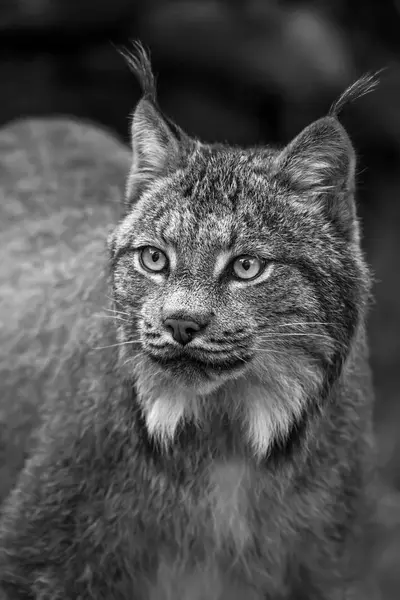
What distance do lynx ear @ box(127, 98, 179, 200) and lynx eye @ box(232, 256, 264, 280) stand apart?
0.57 meters

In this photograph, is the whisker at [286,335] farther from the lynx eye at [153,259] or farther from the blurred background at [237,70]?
the blurred background at [237,70]

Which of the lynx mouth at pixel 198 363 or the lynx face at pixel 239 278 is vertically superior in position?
the lynx face at pixel 239 278

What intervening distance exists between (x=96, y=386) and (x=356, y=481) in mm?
1120

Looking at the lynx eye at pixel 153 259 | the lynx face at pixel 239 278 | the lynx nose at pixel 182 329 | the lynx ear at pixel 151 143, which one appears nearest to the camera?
the lynx nose at pixel 182 329

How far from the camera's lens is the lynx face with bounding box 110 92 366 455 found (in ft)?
11.4

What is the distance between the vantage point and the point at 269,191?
3717 mm

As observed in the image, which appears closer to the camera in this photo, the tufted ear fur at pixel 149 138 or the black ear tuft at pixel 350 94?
the black ear tuft at pixel 350 94

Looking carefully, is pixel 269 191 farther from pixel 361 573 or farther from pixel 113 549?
pixel 361 573

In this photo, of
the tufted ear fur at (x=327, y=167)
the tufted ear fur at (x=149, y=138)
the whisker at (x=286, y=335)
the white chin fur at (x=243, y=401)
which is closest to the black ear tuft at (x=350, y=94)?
the tufted ear fur at (x=327, y=167)

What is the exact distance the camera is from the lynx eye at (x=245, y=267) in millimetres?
3528

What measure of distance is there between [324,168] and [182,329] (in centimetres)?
83

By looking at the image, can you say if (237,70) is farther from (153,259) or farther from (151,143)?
(153,259)

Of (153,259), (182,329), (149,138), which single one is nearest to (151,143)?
(149,138)

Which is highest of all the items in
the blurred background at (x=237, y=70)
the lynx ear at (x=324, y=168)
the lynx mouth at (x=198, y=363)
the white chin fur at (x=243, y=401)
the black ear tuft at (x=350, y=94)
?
the blurred background at (x=237, y=70)
